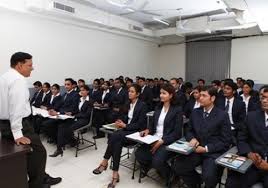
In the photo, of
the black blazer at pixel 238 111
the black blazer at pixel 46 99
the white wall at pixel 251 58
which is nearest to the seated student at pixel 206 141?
the black blazer at pixel 238 111

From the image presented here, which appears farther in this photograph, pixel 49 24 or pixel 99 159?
pixel 49 24

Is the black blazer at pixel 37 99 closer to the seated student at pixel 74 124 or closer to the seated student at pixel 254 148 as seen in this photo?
the seated student at pixel 74 124

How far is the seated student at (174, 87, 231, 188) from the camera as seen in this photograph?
2.43 meters

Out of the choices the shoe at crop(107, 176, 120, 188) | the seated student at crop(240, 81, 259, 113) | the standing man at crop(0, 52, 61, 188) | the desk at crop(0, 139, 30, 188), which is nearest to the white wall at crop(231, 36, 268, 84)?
the seated student at crop(240, 81, 259, 113)

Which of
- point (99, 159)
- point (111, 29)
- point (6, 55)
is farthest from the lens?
point (111, 29)

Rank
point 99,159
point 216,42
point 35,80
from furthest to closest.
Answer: point 216,42, point 35,80, point 99,159

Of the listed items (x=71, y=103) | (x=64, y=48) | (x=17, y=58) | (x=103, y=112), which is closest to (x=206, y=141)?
(x=17, y=58)

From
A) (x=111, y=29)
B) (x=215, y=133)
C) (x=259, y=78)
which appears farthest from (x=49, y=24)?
(x=259, y=78)

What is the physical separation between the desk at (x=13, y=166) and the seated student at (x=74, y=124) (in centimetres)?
196

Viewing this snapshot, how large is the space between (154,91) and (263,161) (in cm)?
579

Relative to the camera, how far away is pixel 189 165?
2.44m

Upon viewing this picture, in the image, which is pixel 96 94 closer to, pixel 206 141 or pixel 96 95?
pixel 96 95

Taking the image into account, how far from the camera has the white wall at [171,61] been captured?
9.88 m

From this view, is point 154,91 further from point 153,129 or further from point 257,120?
point 257,120
